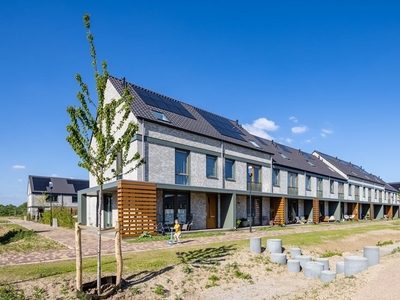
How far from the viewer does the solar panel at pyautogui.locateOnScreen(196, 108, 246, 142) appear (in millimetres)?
23706

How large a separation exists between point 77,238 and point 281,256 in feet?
25.3

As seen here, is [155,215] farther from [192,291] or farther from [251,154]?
[251,154]

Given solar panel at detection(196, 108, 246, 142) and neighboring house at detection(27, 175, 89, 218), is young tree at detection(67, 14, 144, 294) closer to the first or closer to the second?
solar panel at detection(196, 108, 246, 142)

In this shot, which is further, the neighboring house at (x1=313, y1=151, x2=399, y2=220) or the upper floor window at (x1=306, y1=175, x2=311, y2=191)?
the neighboring house at (x1=313, y1=151, x2=399, y2=220)

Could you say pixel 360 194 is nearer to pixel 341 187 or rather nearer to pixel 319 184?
pixel 341 187

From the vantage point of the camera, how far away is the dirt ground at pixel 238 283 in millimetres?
7527

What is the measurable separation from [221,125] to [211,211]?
7.12 m

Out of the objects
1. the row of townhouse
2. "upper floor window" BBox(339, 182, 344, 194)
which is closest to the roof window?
the row of townhouse

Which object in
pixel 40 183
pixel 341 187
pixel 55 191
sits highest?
pixel 341 187

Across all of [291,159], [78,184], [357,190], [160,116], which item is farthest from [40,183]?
[357,190]

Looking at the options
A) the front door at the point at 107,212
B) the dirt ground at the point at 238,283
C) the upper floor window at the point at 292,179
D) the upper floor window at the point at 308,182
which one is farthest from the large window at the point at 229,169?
the upper floor window at the point at 308,182

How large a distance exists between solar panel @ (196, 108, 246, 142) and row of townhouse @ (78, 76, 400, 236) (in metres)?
0.12

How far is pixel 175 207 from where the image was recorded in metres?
18.5

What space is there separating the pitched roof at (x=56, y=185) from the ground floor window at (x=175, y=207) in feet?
135
